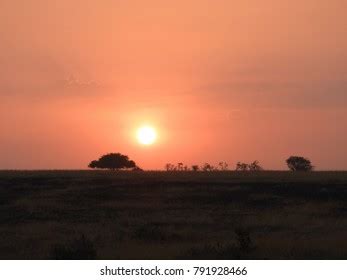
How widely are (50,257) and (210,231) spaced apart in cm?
1057

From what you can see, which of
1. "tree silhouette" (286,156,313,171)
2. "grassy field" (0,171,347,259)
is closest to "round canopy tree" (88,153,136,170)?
"tree silhouette" (286,156,313,171)

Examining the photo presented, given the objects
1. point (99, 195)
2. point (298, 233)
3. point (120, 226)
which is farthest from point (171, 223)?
point (99, 195)

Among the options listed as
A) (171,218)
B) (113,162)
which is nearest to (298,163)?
(113,162)

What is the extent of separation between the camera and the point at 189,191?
187 feet

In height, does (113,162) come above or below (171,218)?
above

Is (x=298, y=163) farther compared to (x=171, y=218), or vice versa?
(x=298, y=163)

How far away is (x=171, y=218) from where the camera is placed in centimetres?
4181

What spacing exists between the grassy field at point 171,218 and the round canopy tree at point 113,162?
69.1 meters

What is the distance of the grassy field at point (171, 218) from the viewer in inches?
1110

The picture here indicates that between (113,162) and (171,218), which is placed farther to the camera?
(113,162)

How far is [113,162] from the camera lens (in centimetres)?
13800

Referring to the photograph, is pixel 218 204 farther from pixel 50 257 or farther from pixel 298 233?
pixel 50 257

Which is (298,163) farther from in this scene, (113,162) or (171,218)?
(171,218)

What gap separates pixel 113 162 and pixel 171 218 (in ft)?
317
